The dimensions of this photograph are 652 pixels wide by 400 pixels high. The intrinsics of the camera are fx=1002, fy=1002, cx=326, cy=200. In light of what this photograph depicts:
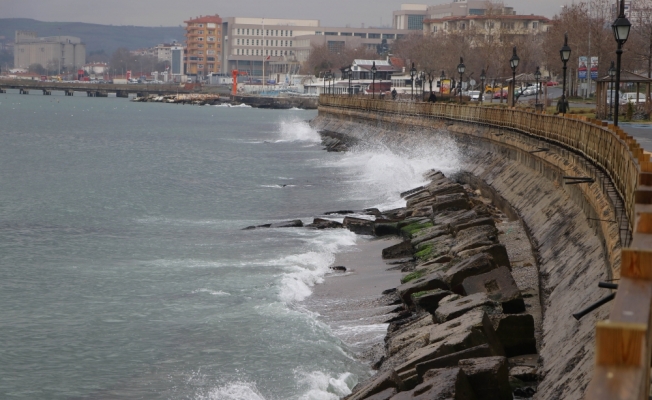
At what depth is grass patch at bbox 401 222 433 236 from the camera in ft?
82.7

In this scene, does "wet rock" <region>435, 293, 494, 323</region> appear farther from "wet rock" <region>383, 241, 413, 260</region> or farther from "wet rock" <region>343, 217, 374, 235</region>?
"wet rock" <region>343, 217, 374, 235</region>

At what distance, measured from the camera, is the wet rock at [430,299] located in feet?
50.1

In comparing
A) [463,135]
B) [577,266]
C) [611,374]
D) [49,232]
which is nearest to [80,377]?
[577,266]

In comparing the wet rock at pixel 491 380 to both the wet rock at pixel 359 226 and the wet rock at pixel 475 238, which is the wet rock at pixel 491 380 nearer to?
the wet rock at pixel 475 238

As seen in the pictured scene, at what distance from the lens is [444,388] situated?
9820 mm

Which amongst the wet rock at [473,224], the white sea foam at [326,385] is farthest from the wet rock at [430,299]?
the wet rock at [473,224]

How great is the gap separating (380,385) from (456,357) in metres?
0.90

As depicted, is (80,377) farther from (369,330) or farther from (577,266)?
(577,266)

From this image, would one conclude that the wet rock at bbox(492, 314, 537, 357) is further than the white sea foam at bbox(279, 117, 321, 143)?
No

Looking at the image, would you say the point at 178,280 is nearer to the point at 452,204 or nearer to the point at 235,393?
the point at 452,204

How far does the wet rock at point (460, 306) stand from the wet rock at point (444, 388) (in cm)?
273

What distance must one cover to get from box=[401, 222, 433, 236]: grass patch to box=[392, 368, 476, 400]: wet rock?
14.8 metres

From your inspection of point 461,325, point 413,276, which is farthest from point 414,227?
point 461,325

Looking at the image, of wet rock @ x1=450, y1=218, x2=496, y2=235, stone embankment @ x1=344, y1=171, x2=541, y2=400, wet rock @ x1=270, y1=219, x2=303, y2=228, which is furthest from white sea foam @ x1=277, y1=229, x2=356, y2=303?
wet rock @ x1=450, y1=218, x2=496, y2=235
